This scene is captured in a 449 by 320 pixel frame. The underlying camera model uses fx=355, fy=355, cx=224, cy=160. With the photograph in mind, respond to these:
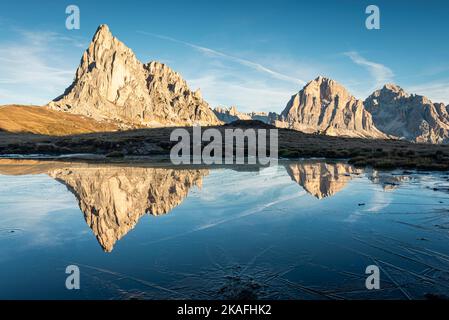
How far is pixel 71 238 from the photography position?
44.1 ft

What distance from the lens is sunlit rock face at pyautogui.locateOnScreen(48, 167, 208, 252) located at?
14929mm

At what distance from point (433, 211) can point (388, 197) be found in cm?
409

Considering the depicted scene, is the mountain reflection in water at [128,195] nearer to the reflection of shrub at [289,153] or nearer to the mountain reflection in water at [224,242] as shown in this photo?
the mountain reflection in water at [224,242]

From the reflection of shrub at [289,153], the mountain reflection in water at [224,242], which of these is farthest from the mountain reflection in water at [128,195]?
the reflection of shrub at [289,153]

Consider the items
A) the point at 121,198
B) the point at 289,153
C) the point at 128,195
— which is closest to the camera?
the point at 121,198

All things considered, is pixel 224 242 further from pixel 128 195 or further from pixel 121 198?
pixel 128 195

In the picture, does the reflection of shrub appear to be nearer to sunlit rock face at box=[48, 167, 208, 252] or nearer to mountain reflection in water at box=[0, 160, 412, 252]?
mountain reflection in water at box=[0, 160, 412, 252]

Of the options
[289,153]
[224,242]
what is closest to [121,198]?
[224,242]

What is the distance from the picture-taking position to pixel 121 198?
68.2 feet

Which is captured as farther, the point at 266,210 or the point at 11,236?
the point at 266,210

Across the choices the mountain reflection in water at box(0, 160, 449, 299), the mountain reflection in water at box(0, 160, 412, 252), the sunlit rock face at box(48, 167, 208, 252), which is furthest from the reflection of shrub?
the mountain reflection in water at box(0, 160, 449, 299)

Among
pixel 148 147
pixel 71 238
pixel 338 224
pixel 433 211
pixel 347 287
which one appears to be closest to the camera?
pixel 347 287
